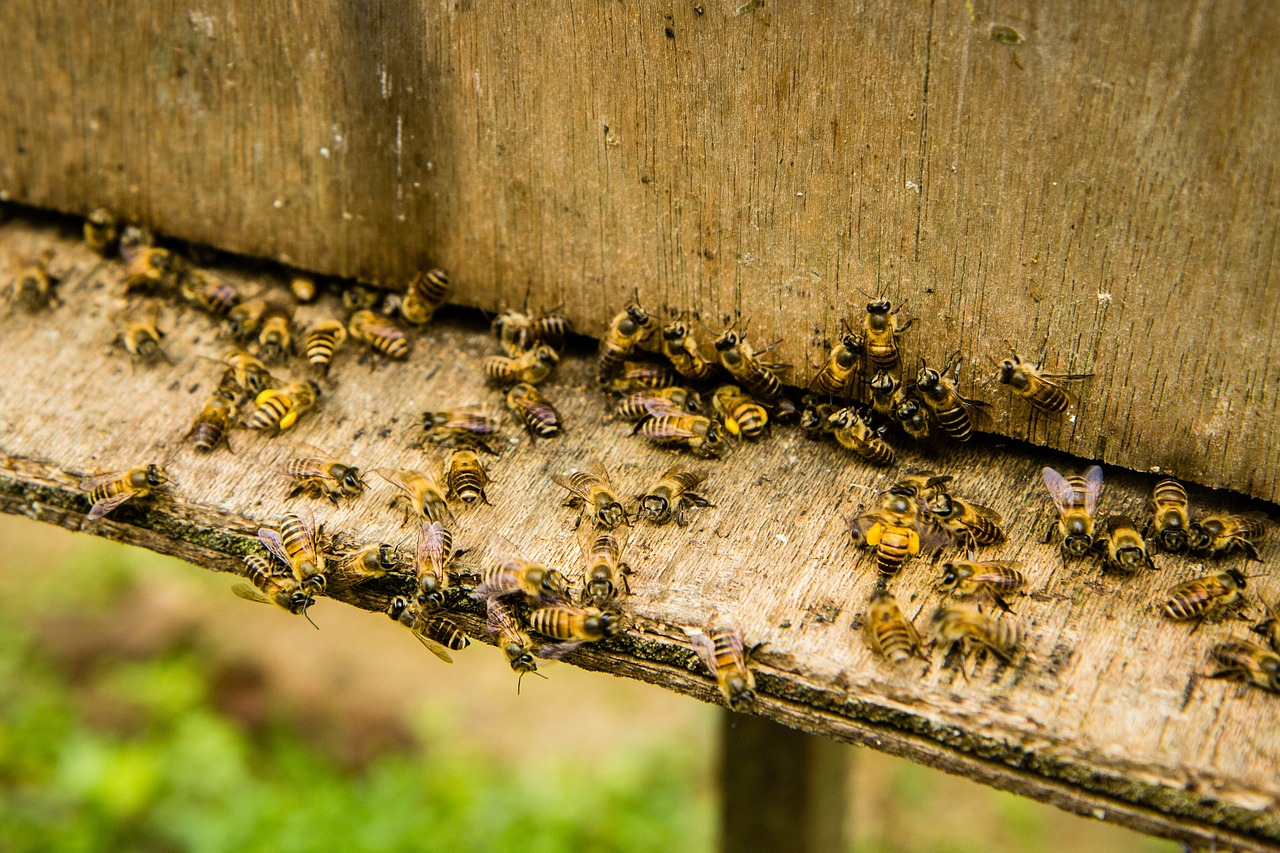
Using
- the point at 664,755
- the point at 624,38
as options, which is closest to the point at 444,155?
the point at 624,38

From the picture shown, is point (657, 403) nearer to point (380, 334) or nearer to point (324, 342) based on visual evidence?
point (380, 334)

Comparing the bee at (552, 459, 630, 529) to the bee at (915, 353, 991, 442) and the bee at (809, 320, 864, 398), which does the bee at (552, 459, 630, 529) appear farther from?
the bee at (915, 353, 991, 442)

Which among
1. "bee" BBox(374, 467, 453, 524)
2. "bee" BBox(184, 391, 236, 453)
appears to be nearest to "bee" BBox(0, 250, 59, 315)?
"bee" BBox(184, 391, 236, 453)

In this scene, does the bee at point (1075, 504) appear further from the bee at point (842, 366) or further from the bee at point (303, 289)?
the bee at point (303, 289)

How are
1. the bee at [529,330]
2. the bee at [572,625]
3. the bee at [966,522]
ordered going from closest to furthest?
the bee at [572,625], the bee at [966,522], the bee at [529,330]

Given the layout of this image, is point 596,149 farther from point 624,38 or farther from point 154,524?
point 154,524

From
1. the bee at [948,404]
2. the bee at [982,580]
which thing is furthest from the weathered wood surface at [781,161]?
the bee at [982,580]
